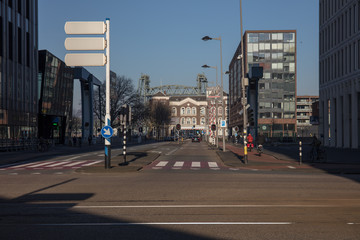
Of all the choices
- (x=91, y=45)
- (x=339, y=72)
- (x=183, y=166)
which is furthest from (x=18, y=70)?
(x=339, y=72)

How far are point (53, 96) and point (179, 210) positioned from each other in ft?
202

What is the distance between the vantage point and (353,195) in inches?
454

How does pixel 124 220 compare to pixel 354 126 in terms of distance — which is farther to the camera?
pixel 354 126

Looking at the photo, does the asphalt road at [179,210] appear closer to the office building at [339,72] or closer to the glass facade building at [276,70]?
the office building at [339,72]

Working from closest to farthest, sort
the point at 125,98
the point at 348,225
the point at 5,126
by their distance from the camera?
the point at 348,225, the point at 5,126, the point at 125,98

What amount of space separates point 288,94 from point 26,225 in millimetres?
108240

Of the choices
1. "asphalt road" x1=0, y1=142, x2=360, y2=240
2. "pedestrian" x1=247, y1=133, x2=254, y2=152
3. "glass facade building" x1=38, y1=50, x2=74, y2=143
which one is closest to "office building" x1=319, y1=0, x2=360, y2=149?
"pedestrian" x1=247, y1=133, x2=254, y2=152

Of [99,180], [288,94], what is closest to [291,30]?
[288,94]

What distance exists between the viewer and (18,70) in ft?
162

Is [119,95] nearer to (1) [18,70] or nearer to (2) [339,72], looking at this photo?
(1) [18,70]

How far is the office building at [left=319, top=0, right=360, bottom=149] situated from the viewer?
158 ft

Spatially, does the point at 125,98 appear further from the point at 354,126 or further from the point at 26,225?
the point at 26,225

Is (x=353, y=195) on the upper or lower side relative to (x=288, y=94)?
lower

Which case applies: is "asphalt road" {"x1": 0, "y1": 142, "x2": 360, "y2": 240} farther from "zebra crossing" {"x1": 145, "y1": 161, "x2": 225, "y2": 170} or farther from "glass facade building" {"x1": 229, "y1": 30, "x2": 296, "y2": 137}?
"glass facade building" {"x1": 229, "y1": 30, "x2": 296, "y2": 137}
